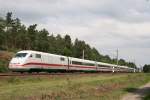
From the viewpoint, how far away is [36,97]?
22531mm

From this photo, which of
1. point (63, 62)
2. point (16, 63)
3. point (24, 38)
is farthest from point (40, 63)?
point (24, 38)

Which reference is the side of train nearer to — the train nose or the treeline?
the train nose

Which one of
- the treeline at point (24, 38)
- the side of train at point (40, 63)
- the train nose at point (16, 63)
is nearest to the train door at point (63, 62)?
the side of train at point (40, 63)

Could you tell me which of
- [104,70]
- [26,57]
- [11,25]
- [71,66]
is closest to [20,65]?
[26,57]

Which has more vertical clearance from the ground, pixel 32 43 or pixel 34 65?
pixel 32 43

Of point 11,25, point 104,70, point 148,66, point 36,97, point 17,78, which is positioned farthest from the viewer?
point 148,66

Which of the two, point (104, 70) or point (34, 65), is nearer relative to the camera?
point (34, 65)

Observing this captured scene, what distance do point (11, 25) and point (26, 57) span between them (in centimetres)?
8759

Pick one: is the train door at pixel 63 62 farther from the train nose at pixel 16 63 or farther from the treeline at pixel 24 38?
the treeline at pixel 24 38

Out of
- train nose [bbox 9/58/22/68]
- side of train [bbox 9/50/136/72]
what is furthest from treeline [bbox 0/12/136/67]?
train nose [bbox 9/58/22/68]

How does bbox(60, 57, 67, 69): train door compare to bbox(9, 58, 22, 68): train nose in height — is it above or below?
above

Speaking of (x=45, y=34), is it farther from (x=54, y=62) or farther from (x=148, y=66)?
(x=54, y=62)

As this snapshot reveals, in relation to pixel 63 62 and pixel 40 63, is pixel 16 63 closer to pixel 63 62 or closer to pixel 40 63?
pixel 40 63

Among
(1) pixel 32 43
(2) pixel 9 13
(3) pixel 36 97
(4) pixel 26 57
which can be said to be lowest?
(3) pixel 36 97
